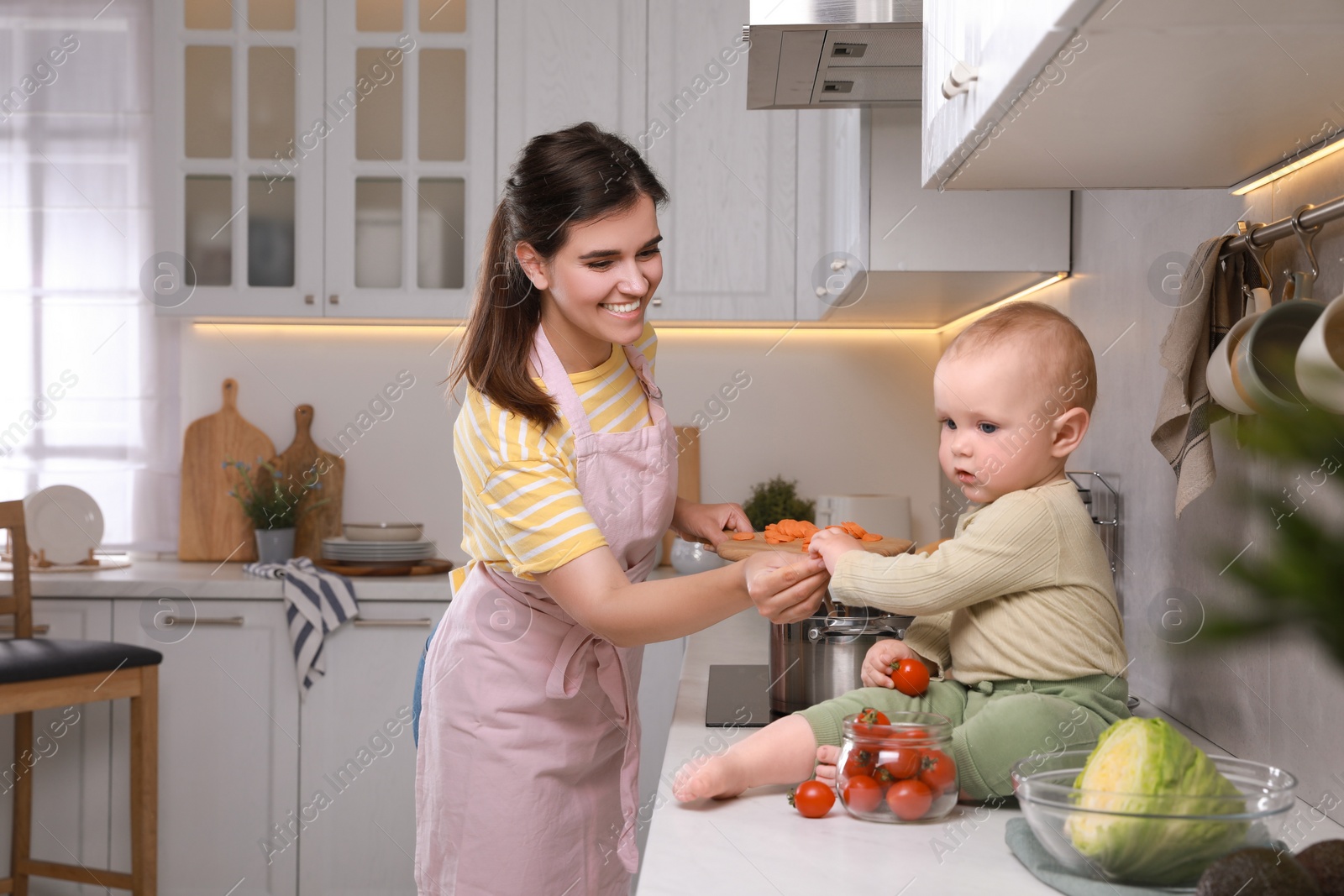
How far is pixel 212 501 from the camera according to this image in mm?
2777

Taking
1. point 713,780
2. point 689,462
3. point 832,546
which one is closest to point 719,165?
point 689,462

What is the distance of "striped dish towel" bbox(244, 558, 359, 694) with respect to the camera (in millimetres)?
2396

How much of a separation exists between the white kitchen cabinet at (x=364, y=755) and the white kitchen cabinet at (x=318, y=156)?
0.79 meters

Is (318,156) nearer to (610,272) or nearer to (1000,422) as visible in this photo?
(610,272)

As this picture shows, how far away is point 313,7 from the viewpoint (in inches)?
104

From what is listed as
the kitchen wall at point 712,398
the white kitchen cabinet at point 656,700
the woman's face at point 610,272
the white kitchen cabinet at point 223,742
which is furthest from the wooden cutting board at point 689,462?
the woman's face at point 610,272

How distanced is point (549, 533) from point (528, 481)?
0.06m

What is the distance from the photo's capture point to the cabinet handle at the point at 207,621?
242 centimetres

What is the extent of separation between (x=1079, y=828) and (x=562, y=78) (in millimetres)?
2298

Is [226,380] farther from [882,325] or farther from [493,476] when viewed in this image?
[493,476]

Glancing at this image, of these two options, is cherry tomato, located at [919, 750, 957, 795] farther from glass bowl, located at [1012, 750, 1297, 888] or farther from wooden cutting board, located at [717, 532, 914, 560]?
wooden cutting board, located at [717, 532, 914, 560]

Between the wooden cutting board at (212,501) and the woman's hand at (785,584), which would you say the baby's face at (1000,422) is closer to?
the woman's hand at (785,584)

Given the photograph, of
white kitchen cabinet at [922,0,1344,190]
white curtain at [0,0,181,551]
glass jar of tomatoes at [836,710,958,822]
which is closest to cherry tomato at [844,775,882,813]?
glass jar of tomatoes at [836,710,958,822]

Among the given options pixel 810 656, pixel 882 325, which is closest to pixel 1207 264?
Answer: pixel 810 656
